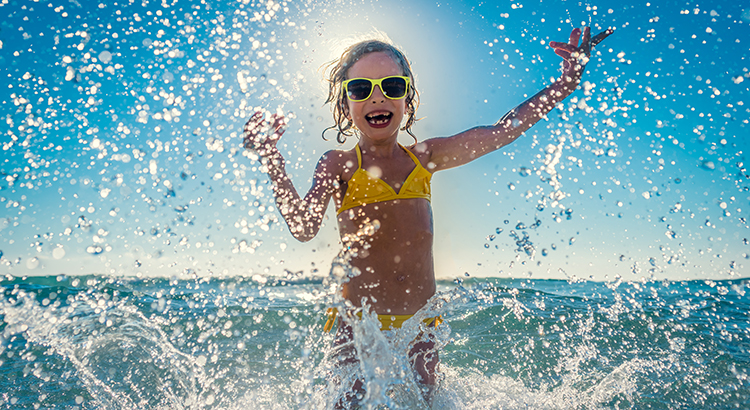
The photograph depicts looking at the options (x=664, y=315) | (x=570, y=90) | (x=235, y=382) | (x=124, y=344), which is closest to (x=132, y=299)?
(x=124, y=344)

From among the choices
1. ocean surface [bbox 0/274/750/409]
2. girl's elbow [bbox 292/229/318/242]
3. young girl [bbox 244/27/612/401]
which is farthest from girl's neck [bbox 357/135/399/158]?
ocean surface [bbox 0/274/750/409]

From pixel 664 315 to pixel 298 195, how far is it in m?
6.93

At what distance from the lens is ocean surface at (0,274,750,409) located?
2.93 meters

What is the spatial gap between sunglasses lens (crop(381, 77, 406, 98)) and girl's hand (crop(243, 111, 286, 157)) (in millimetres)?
674

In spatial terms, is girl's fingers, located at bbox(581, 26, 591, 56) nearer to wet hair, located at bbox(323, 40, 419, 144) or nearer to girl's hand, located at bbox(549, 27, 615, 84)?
girl's hand, located at bbox(549, 27, 615, 84)

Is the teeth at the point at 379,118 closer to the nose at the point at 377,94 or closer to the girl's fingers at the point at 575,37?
the nose at the point at 377,94

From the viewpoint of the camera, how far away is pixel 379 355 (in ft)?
7.58

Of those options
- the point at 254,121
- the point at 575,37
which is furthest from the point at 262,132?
the point at 575,37

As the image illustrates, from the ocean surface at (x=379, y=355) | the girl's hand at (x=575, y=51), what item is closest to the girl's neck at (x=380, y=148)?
the ocean surface at (x=379, y=355)

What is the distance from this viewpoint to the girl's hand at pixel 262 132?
2279 mm

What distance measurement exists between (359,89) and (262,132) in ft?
2.26

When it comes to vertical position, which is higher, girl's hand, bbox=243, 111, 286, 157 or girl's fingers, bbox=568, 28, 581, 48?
girl's fingers, bbox=568, 28, 581, 48

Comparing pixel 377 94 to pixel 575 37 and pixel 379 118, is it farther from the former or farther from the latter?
pixel 575 37

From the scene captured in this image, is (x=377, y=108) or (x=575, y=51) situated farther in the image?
(x=575, y=51)
